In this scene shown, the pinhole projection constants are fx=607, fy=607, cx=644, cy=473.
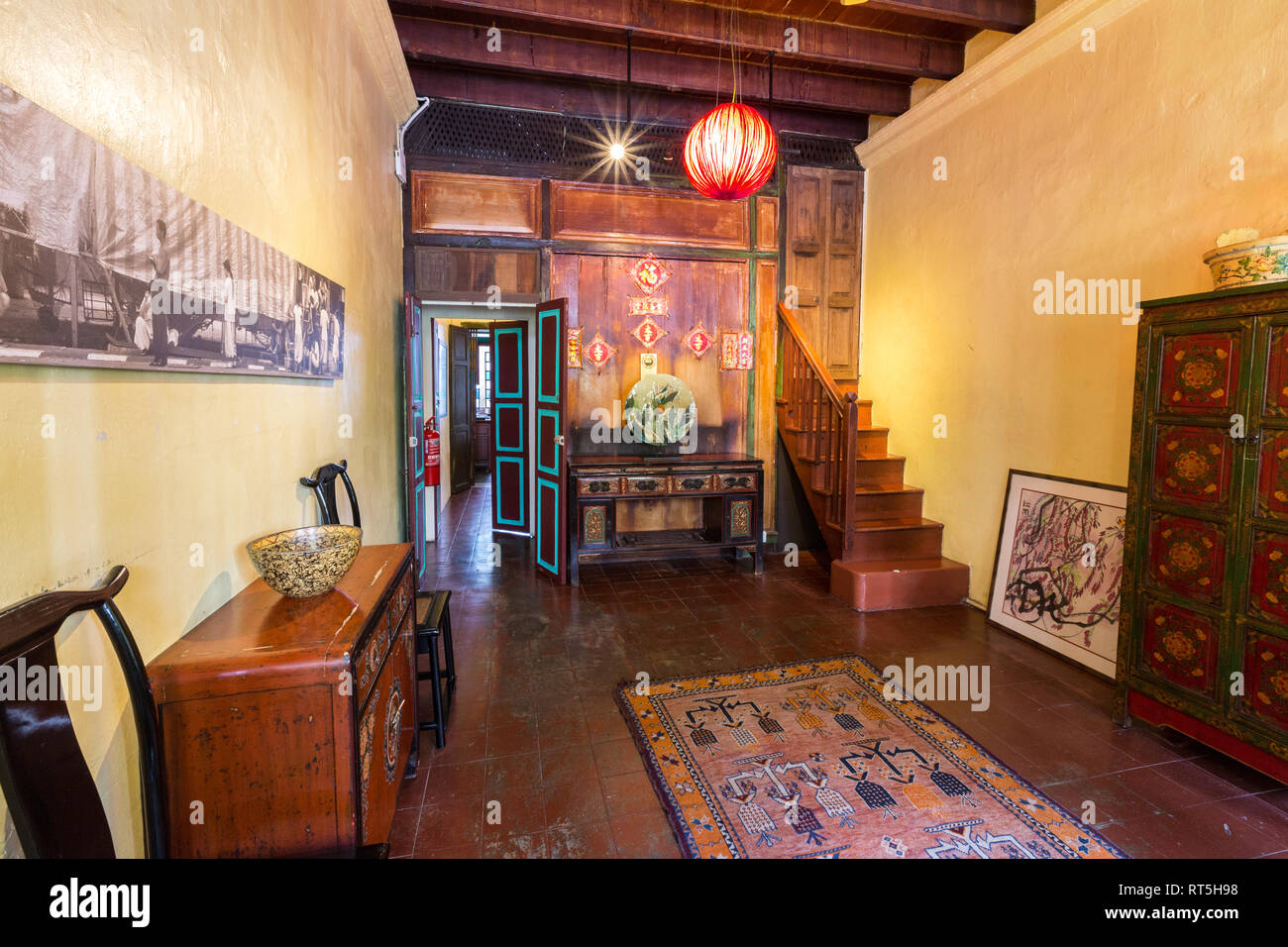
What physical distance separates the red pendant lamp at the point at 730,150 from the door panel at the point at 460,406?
240 inches

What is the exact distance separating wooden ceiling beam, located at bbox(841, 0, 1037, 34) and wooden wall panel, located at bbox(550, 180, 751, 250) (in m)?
1.94

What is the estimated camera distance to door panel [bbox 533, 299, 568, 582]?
4664mm

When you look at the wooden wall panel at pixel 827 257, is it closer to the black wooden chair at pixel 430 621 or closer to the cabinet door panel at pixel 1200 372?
the cabinet door panel at pixel 1200 372

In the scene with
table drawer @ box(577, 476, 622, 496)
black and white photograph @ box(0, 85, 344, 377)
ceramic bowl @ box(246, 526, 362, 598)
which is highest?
black and white photograph @ box(0, 85, 344, 377)

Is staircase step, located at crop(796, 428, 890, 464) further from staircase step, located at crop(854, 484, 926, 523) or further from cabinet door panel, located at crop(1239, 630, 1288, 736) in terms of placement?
cabinet door panel, located at crop(1239, 630, 1288, 736)

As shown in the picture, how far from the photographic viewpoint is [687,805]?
2158 mm

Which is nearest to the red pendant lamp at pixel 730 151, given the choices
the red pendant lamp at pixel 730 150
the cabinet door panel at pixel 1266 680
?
the red pendant lamp at pixel 730 150

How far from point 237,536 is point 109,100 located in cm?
112

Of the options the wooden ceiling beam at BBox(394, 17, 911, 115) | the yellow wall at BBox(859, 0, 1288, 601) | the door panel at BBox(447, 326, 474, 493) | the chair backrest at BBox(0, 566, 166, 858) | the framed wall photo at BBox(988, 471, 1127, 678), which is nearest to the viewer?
the chair backrest at BBox(0, 566, 166, 858)

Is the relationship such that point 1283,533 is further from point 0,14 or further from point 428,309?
point 428,309

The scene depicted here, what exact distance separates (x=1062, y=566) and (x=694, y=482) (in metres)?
2.52

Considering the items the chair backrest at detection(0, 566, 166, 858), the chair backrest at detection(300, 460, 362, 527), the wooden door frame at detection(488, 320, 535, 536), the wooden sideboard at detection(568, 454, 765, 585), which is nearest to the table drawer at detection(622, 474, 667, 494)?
the wooden sideboard at detection(568, 454, 765, 585)

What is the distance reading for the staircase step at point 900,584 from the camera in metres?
4.15

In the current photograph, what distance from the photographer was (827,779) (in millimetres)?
2324
